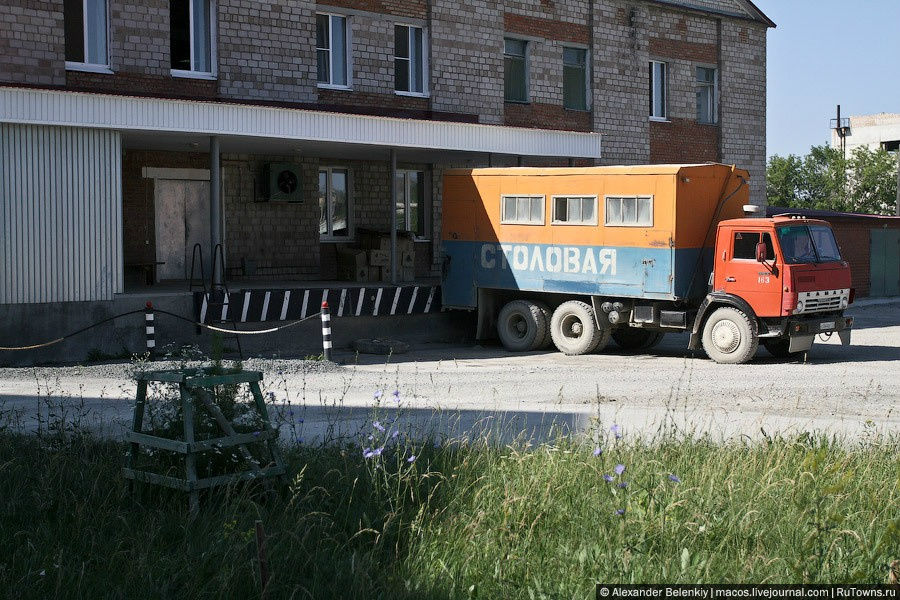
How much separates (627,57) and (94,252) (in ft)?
61.4

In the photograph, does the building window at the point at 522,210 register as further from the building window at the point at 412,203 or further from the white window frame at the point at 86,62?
the white window frame at the point at 86,62

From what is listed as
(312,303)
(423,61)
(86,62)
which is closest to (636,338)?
(312,303)

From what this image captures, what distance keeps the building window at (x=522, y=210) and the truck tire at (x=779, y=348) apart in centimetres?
476

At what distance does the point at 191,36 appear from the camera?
916 inches

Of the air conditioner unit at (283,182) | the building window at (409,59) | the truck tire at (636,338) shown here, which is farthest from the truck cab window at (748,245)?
the building window at (409,59)

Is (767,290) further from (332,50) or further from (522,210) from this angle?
(332,50)

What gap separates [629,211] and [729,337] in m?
2.83

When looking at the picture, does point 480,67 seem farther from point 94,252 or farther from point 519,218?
point 94,252

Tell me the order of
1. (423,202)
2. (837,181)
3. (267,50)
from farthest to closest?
(837,181) → (423,202) → (267,50)

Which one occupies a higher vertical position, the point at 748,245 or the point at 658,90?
the point at 658,90

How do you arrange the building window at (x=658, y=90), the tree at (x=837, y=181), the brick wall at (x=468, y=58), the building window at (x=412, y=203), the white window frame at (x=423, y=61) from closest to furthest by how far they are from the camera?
the white window frame at (x=423, y=61)
the brick wall at (x=468, y=58)
the building window at (x=412, y=203)
the building window at (x=658, y=90)
the tree at (x=837, y=181)

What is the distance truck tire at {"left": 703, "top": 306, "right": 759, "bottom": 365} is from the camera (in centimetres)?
1780

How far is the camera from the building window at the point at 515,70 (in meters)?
29.2

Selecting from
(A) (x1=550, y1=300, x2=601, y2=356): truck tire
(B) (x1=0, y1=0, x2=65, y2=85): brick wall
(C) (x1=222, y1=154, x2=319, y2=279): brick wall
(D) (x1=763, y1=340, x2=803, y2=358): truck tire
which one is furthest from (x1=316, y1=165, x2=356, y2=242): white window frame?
(D) (x1=763, y1=340, x2=803, y2=358): truck tire
